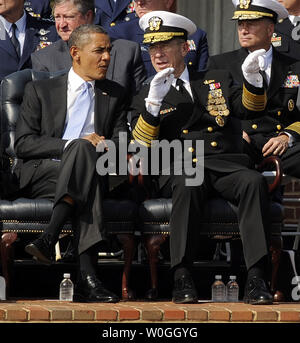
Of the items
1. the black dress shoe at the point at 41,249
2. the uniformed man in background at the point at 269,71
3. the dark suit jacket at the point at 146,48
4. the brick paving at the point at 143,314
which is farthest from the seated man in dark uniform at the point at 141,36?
the brick paving at the point at 143,314

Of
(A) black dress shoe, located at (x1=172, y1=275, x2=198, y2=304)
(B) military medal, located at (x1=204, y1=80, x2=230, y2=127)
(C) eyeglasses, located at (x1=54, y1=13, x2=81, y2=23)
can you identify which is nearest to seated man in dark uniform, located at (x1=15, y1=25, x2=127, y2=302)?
(A) black dress shoe, located at (x1=172, y1=275, x2=198, y2=304)

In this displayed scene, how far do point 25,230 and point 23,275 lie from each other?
616 mm

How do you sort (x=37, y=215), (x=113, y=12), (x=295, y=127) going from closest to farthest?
1. (x=37, y=215)
2. (x=295, y=127)
3. (x=113, y=12)

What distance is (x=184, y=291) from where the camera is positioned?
21.4 feet

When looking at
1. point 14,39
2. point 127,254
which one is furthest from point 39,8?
point 127,254

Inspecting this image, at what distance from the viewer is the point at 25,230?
6809mm

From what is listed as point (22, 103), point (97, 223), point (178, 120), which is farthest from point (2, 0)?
A: point (97, 223)

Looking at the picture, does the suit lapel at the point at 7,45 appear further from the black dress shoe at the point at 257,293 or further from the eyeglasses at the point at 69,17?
the black dress shoe at the point at 257,293

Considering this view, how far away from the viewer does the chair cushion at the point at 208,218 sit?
6.81 metres

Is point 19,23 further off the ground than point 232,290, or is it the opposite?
point 19,23

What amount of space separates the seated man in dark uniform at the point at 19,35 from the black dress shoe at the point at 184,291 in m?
2.57

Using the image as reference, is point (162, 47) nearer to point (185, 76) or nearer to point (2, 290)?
point (185, 76)

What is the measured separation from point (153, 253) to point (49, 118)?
117 centimetres

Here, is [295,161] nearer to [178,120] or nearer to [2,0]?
[178,120]
